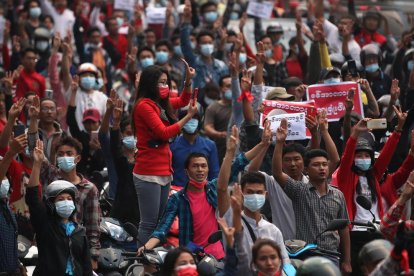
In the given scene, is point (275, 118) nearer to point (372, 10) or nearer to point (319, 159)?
point (319, 159)

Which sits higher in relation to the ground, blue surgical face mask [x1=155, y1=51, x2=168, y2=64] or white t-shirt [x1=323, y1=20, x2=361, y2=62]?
white t-shirt [x1=323, y1=20, x2=361, y2=62]

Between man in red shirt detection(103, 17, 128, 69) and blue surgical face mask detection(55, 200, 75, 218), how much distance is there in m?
10.2

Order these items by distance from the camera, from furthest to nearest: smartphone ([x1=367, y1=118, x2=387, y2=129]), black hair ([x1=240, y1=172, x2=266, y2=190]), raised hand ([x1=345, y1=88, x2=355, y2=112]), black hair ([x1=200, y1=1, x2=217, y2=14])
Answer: black hair ([x1=200, y1=1, x2=217, y2=14]) < raised hand ([x1=345, y1=88, x2=355, y2=112]) < smartphone ([x1=367, y1=118, x2=387, y2=129]) < black hair ([x1=240, y1=172, x2=266, y2=190])

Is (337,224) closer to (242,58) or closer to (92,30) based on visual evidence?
(242,58)

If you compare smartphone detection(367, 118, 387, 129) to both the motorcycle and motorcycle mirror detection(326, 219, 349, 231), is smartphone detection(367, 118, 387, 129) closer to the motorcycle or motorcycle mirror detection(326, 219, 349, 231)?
motorcycle mirror detection(326, 219, 349, 231)

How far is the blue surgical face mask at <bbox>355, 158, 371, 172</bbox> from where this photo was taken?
16.6m

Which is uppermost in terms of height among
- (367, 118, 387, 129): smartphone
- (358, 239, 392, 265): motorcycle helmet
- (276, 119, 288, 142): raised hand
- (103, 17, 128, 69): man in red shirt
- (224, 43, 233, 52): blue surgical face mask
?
(276, 119, 288, 142): raised hand

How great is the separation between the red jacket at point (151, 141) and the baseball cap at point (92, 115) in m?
4.08

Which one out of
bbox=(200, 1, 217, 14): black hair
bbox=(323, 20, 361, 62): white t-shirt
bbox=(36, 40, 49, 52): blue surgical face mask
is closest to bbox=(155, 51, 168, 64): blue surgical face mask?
bbox=(36, 40, 49, 52): blue surgical face mask

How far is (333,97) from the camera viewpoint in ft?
60.5

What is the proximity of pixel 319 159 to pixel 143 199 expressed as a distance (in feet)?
5.83

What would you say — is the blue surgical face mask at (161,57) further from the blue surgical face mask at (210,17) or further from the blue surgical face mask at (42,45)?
the blue surgical face mask at (210,17)

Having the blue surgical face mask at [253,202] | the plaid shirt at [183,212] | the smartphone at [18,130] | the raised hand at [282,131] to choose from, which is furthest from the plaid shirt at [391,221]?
the smartphone at [18,130]

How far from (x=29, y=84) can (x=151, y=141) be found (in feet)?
20.8
